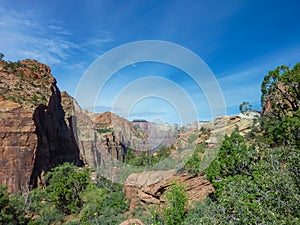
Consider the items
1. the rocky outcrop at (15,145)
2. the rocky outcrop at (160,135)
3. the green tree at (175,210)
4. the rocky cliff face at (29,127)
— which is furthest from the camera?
the rocky outcrop at (160,135)

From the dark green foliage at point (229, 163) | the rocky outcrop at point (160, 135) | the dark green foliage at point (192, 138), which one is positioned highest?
the rocky outcrop at point (160, 135)

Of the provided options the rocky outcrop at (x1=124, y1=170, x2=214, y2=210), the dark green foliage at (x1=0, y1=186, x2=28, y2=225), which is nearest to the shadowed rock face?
the dark green foliage at (x1=0, y1=186, x2=28, y2=225)

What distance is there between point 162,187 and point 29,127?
23382 mm

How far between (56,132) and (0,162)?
613 inches

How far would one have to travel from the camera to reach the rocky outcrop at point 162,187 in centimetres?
1303

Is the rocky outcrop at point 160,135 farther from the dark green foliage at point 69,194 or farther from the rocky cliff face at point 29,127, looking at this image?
the dark green foliage at point 69,194

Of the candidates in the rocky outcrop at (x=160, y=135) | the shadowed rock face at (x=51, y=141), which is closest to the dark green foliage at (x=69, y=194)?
the shadowed rock face at (x=51, y=141)

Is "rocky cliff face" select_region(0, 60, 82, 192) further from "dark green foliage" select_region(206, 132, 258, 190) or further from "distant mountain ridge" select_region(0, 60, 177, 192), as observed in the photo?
"dark green foliage" select_region(206, 132, 258, 190)

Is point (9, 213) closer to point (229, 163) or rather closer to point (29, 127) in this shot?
point (229, 163)

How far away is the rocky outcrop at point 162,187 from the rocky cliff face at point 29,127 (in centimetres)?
2067

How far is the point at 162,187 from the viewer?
43.7 feet

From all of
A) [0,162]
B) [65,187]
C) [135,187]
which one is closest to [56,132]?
[0,162]

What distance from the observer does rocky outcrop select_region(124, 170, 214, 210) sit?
13.0 m

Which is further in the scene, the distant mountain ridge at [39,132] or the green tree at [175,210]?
the distant mountain ridge at [39,132]
